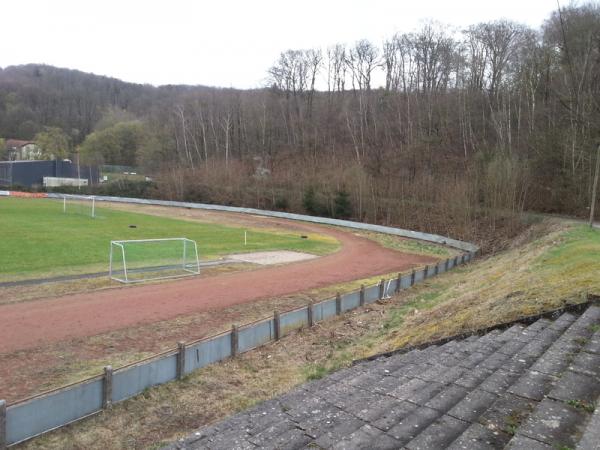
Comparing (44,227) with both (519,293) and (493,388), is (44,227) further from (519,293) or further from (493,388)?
(493,388)

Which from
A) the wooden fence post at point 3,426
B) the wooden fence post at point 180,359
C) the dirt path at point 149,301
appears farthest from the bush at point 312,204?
the wooden fence post at point 3,426

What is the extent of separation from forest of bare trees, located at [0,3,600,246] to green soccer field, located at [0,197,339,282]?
45.1 feet

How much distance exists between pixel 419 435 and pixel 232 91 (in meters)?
112

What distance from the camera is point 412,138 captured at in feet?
211

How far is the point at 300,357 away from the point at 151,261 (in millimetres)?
16156

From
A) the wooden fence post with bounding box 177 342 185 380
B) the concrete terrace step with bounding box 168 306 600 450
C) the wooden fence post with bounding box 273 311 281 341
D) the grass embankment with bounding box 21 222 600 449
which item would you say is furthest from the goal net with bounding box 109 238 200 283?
the concrete terrace step with bounding box 168 306 600 450

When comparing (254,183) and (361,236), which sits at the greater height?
(254,183)

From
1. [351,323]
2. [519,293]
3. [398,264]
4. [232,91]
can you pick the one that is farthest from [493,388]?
[232,91]

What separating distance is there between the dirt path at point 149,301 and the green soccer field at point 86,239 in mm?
5032

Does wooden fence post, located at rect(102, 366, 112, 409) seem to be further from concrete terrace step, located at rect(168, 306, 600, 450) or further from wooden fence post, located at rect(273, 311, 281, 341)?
wooden fence post, located at rect(273, 311, 281, 341)

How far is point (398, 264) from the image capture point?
2964cm

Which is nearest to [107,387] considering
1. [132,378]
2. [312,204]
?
[132,378]

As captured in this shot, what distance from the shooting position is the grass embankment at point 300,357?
8141 mm

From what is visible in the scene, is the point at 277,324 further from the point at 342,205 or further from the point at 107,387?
the point at 342,205
